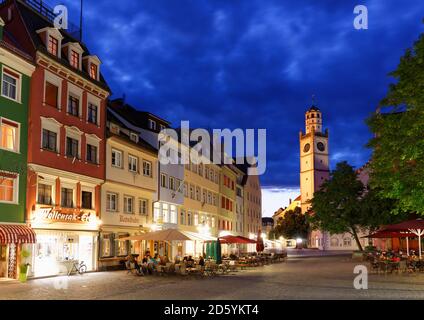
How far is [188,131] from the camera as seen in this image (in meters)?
60.6

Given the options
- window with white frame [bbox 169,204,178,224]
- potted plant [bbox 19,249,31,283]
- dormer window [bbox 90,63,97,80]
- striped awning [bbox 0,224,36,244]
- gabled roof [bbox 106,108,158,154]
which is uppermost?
dormer window [bbox 90,63,97,80]

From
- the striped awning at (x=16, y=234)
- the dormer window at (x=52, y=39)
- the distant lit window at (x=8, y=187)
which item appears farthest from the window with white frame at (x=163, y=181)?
the distant lit window at (x=8, y=187)

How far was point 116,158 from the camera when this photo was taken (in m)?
41.7

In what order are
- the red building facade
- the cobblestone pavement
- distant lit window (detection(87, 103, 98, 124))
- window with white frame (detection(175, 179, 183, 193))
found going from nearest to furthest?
the cobblestone pavement < the red building facade < distant lit window (detection(87, 103, 98, 124)) < window with white frame (detection(175, 179, 183, 193))

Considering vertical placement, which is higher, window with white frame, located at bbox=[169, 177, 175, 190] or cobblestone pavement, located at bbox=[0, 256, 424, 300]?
window with white frame, located at bbox=[169, 177, 175, 190]

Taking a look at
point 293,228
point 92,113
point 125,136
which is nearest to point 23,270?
point 92,113

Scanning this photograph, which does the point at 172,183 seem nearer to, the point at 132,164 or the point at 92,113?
the point at 132,164

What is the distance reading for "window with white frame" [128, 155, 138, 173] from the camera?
143ft

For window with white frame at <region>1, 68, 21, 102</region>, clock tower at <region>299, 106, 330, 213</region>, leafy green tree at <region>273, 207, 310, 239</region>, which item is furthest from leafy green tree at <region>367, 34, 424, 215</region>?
clock tower at <region>299, 106, 330, 213</region>

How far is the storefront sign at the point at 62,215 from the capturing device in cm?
3181

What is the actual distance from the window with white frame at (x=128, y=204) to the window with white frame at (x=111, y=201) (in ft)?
4.91

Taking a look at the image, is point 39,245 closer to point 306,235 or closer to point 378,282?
point 378,282

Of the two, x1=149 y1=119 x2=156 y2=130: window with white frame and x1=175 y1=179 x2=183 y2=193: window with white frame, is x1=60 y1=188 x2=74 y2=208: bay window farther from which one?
x1=175 y1=179 x2=183 y2=193: window with white frame

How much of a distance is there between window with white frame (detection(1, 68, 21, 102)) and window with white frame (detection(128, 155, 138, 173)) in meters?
13.8
